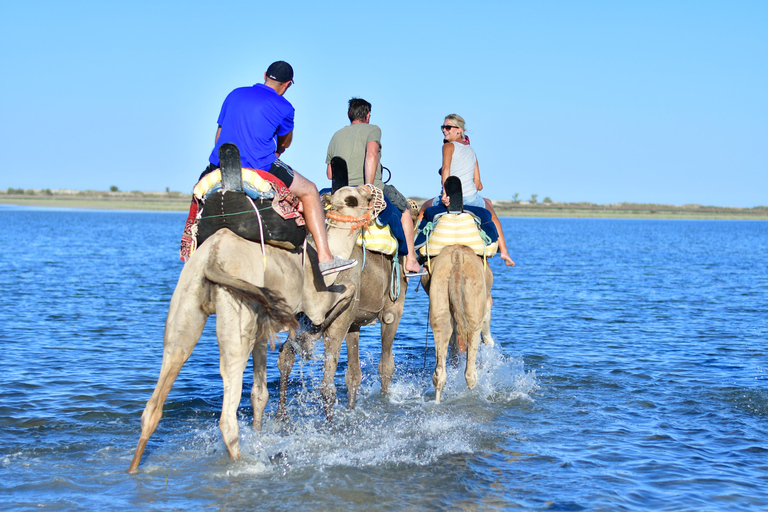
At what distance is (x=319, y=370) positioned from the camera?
472 inches

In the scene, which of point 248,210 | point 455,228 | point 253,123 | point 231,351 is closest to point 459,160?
point 455,228

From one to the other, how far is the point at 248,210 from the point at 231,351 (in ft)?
3.90

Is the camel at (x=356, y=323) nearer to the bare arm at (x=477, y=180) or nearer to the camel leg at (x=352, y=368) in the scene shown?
the camel leg at (x=352, y=368)

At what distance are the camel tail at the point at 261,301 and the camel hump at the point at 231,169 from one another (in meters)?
0.73

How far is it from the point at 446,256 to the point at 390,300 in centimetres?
93

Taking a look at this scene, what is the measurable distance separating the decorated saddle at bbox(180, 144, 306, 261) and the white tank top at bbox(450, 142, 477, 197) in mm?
3857

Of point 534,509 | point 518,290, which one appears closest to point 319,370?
point 534,509

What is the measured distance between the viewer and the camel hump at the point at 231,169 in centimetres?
636

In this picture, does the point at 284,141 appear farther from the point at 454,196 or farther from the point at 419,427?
the point at 419,427

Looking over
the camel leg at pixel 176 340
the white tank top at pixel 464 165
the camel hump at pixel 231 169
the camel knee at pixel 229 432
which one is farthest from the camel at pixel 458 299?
the camel leg at pixel 176 340

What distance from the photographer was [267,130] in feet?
22.0

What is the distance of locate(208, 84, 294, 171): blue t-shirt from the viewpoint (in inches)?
262

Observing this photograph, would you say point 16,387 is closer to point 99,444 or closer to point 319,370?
point 99,444

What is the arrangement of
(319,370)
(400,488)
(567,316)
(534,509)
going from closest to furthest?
(534,509)
(400,488)
(319,370)
(567,316)
